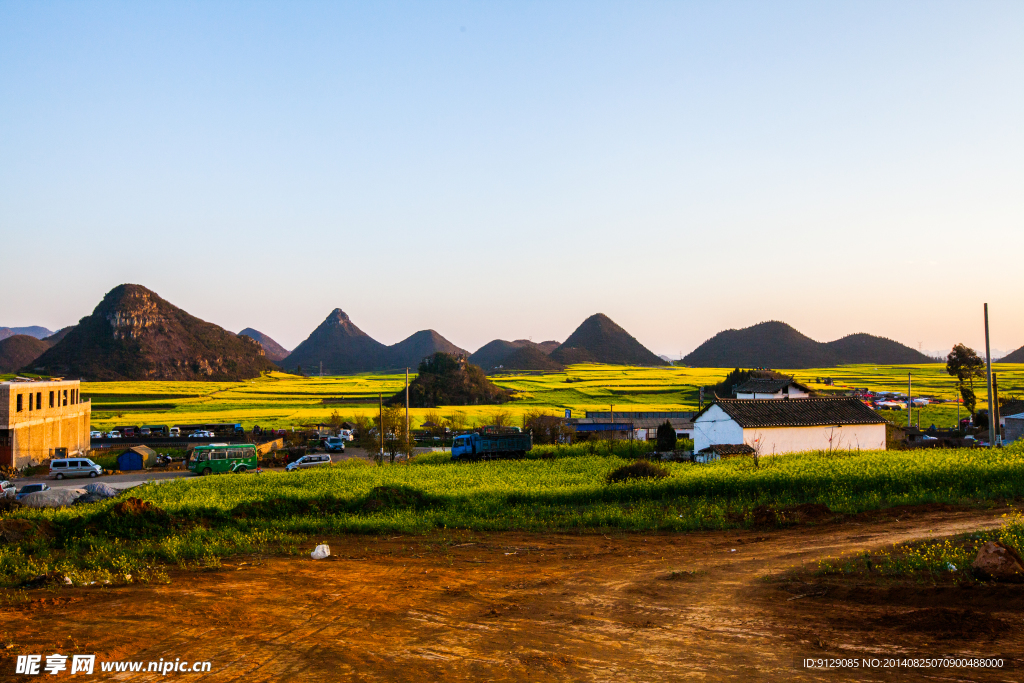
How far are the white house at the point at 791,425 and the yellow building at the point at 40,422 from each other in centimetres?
3977

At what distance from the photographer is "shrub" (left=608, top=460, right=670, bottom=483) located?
22719 mm

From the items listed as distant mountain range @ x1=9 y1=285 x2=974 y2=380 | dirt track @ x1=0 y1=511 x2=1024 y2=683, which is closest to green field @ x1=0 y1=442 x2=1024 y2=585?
dirt track @ x1=0 y1=511 x2=1024 y2=683

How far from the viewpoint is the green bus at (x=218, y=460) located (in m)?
37.9

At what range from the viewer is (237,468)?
127 feet

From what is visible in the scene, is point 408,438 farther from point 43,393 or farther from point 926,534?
point 926,534

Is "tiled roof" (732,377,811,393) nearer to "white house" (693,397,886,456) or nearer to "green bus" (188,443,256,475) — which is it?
"white house" (693,397,886,456)

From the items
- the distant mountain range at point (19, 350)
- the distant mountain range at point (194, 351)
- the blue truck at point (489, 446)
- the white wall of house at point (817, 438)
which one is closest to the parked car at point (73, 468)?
the blue truck at point (489, 446)

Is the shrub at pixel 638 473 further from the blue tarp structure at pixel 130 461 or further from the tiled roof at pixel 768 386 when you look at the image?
the tiled roof at pixel 768 386

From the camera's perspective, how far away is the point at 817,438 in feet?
106

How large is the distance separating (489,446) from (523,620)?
2693cm

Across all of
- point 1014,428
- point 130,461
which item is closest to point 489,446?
point 130,461

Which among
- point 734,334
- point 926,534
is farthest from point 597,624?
point 734,334

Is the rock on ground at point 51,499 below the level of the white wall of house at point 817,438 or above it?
below

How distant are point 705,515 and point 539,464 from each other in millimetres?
12802
